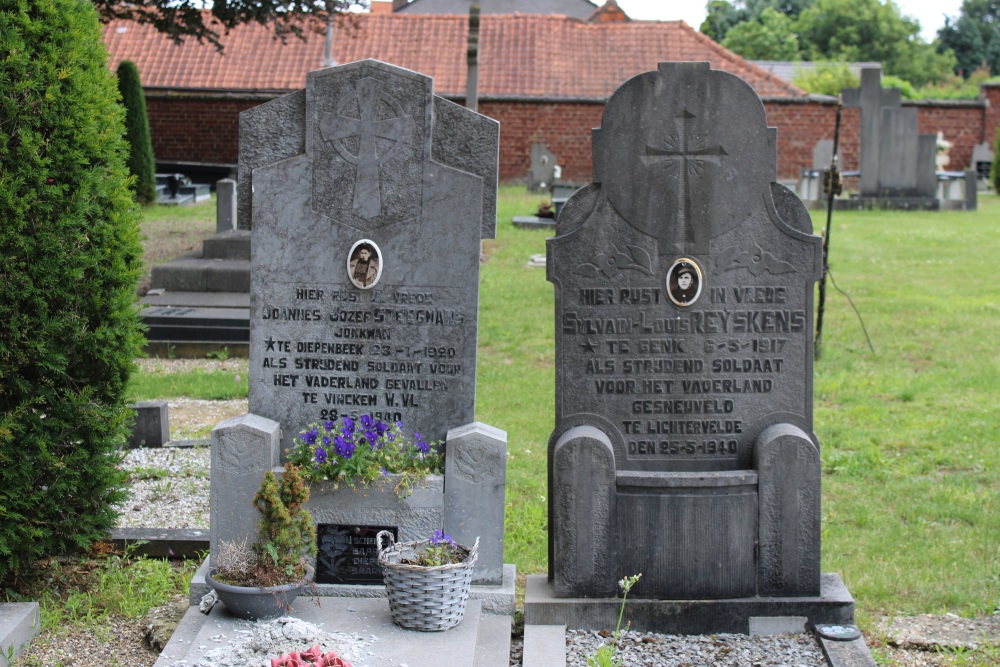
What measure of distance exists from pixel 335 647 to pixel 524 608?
0.96 metres

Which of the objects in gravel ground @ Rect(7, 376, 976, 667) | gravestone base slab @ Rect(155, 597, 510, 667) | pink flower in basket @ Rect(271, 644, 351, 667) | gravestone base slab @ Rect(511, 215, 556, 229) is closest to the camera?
pink flower in basket @ Rect(271, 644, 351, 667)

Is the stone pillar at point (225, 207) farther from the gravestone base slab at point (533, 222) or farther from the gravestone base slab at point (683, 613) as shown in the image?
the gravestone base slab at point (683, 613)

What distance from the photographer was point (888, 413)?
341 inches

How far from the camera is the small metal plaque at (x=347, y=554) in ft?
16.5

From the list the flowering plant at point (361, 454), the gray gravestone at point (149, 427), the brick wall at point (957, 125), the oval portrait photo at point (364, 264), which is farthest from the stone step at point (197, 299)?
the brick wall at point (957, 125)

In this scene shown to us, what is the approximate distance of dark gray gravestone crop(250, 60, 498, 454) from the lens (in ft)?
16.9

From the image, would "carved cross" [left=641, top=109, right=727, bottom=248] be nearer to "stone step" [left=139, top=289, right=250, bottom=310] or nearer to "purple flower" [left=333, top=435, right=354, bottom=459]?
"purple flower" [left=333, top=435, right=354, bottom=459]

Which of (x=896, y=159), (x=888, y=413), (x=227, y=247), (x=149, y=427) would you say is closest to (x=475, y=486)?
(x=149, y=427)

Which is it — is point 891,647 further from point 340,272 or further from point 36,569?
point 36,569

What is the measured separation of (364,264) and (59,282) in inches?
51.7

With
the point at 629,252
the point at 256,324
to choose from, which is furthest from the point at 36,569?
the point at 629,252

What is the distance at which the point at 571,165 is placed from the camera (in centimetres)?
2980

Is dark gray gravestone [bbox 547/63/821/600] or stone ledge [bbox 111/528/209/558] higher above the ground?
dark gray gravestone [bbox 547/63/821/600]

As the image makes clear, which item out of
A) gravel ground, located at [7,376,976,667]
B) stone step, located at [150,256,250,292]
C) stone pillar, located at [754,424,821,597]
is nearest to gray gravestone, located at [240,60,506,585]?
gravel ground, located at [7,376,976,667]
